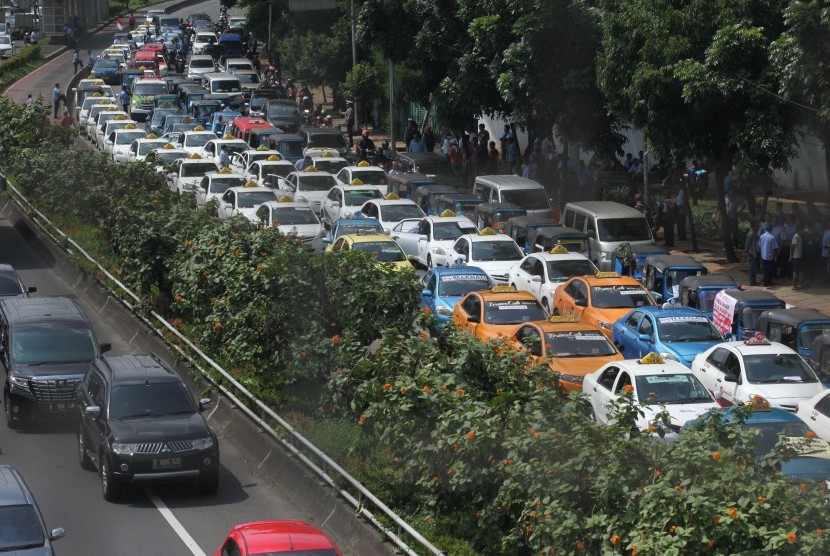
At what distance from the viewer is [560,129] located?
38156mm

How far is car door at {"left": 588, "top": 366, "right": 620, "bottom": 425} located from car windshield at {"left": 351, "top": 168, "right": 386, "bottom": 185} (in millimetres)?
19401

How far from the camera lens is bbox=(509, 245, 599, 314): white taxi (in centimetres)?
2734

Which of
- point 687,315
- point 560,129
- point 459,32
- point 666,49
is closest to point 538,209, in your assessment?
point 560,129

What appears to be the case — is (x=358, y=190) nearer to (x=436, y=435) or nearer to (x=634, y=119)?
(x=634, y=119)

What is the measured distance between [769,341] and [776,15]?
1155cm

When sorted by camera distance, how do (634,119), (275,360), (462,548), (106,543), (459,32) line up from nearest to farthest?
(462,548), (106,543), (275,360), (634,119), (459,32)

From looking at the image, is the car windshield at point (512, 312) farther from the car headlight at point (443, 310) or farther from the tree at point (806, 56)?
the tree at point (806, 56)

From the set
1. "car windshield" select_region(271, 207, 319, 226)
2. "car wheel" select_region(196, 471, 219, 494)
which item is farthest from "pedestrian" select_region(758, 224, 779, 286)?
"car wheel" select_region(196, 471, 219, 494)

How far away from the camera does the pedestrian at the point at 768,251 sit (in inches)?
1155

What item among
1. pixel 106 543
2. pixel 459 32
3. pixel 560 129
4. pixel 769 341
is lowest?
pixel 106 543

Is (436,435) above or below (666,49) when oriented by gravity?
below

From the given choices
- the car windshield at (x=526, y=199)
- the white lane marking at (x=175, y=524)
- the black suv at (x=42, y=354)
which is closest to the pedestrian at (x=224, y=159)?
the car windshield at (x=526, y=199)

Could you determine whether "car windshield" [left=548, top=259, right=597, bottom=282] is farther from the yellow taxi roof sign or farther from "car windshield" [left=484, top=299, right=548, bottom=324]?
the yellow taxi roof sign

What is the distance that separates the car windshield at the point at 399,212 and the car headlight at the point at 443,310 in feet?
29.8
